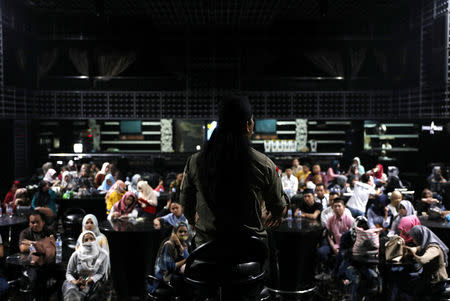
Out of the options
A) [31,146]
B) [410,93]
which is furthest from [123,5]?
[410,93]

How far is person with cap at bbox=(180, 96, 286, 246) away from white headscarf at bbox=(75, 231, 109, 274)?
3.65 meters

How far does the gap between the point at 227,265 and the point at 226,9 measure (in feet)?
36.7

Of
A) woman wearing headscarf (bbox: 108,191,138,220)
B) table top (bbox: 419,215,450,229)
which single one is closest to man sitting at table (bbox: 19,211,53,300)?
woman wearing headscarf (bbox: 108,191,138,220)

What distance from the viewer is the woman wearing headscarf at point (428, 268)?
16.5 ft

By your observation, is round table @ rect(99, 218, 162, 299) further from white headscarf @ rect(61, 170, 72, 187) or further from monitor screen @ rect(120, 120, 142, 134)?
monitor screen @ rect(120, 120, 142, 134)

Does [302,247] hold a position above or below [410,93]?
below

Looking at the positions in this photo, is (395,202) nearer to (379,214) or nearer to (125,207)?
(379,214)

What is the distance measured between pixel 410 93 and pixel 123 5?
324 inches

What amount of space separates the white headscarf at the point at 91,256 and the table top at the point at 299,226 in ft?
7.44

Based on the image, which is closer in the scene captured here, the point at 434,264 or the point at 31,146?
the point at 434,264

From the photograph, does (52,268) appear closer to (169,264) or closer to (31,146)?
(169,264)

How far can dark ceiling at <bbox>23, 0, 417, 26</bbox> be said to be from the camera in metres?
11.6

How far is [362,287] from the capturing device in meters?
5.43

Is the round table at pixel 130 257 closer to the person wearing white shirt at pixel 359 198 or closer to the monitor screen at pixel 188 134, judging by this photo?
the person wearing white shirt at pixel 359 198
